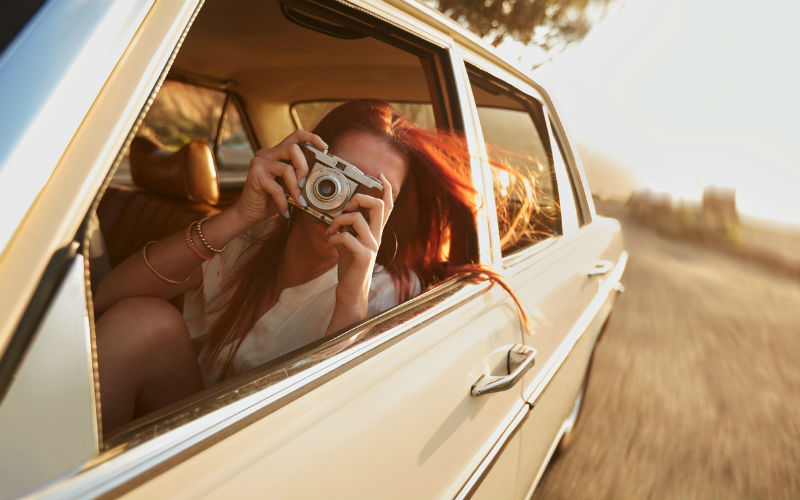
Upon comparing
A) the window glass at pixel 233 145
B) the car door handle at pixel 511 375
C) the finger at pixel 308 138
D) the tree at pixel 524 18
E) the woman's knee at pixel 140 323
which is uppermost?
the tree at pixel 524 18

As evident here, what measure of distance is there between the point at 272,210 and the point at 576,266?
1.37 m

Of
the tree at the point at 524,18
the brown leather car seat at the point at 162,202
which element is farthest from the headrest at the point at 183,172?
the tree at the point at 524,18

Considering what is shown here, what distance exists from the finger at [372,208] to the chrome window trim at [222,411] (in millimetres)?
204

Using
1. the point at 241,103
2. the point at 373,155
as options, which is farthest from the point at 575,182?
the point at 241,103

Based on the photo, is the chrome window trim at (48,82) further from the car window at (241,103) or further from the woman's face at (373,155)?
the woman's face at (373,155)

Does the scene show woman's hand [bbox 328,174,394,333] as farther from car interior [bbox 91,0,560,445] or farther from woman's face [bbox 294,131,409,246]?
car interior [bbox 91,0,560,445]

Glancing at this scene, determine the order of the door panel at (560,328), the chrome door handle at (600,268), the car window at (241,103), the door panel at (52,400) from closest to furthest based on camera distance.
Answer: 1. the door panel at (52,400)
2. the car window at (241,103)
3. the door panel at (560,328)
4. the chrome door handle at (600,268)

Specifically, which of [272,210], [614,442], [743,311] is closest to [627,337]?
[614,442]

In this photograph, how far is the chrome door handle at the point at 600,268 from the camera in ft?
7.92

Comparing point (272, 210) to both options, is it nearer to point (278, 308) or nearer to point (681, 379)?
point (278, 308)

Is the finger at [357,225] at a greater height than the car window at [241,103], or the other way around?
the car window at [241,103]

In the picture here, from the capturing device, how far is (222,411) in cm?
80

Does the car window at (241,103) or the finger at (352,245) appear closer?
the finger at (352,245)

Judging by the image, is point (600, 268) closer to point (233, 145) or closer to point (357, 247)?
point (357, 247)
